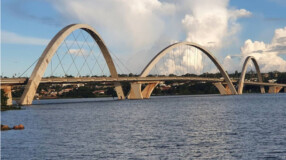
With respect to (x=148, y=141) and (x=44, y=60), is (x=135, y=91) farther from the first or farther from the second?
(x=148, y=141)

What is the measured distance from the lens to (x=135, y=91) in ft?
358

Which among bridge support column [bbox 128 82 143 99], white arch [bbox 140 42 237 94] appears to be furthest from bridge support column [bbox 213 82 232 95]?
bridge support column [bbox 128 82 143 99]

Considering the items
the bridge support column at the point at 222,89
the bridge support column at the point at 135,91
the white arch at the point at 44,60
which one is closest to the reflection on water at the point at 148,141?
the white arch at the point at 44,60

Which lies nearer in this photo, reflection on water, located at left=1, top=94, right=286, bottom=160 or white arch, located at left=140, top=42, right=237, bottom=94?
reflection on water, located at left=1, top=94, right=286, bottom=160

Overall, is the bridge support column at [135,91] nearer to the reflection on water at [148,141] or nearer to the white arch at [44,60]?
the white arch at [44,60]

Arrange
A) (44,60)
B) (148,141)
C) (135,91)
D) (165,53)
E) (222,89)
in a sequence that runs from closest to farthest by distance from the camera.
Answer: (148,141) < (44,60) < (135,91) < (165,53) < (222,89)

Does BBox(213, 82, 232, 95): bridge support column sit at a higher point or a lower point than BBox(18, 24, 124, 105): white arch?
lower

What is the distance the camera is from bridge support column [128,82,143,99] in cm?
10706

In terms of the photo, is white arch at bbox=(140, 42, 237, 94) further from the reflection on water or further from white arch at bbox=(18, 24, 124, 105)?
the reflection on water

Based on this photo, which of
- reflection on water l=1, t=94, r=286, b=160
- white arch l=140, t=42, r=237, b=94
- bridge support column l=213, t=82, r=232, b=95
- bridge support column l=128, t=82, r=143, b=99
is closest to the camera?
reflection on water l=1, t=94, r=286, b=160

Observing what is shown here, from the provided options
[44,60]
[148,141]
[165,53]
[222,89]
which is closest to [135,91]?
[165,53]

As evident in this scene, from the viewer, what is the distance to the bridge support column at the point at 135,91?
107 m

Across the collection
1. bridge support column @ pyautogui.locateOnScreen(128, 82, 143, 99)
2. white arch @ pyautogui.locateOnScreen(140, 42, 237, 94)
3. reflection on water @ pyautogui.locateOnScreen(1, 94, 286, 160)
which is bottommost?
reflection on water @ pyautogui.locateOnScreen(1, 94, 286, 160)

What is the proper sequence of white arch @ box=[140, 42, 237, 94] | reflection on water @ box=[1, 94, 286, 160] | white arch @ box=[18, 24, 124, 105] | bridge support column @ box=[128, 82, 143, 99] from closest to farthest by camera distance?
reflection on water @ box=[1, 94, 286, 160]
white arch @ box=[18, 24, 124, 105]
bridge support column @ box=[128, 82, 143, 99]
white arch @ box=[140, 42, 237, 94]
